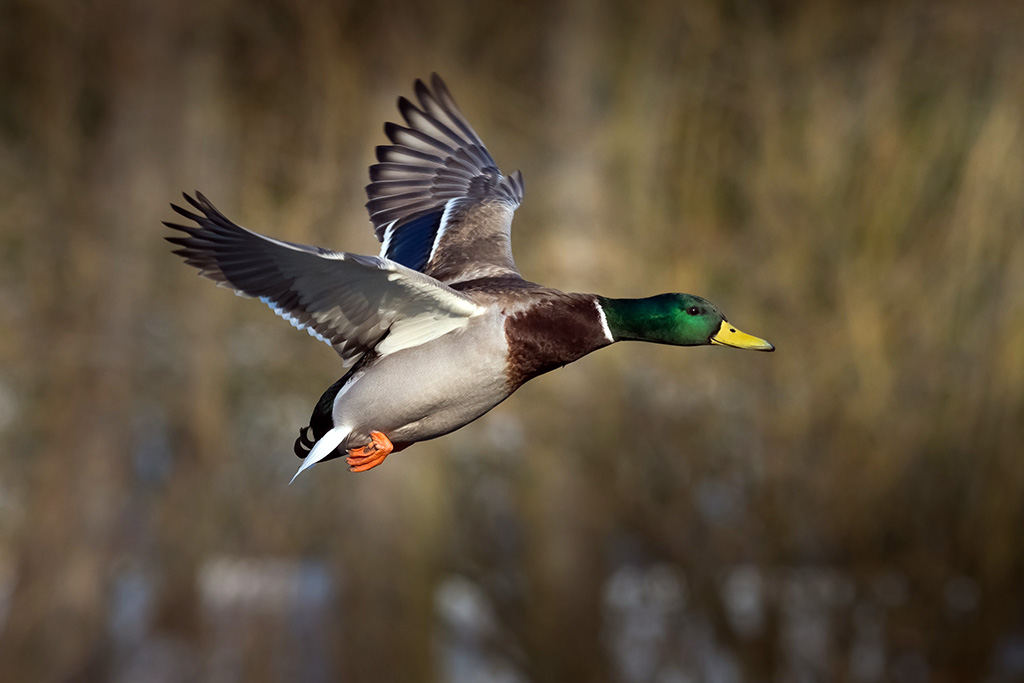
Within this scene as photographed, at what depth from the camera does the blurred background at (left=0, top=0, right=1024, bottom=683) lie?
697cm

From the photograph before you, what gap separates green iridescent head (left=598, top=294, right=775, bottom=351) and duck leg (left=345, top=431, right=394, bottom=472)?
63cm

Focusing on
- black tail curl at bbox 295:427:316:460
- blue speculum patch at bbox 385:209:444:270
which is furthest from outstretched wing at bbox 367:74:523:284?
black tail curl at bbox 295:427:316:460

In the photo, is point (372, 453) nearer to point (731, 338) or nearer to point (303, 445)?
point (303, 445)

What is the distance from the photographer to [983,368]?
6.99m

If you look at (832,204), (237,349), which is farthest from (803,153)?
(237,349)

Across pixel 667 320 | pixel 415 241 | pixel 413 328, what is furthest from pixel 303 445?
pixel 667 320

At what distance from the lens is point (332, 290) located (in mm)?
2910

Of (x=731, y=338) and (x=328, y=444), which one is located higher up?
(x=731, y=338)

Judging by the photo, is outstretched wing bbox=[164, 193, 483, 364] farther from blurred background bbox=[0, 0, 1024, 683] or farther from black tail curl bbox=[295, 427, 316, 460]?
blurred background bbox=[0, 0, 1024, 683]

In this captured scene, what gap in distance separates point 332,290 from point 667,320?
0.84 m

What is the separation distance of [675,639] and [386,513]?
6.97 ft

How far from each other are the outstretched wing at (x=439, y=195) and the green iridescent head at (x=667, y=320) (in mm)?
599

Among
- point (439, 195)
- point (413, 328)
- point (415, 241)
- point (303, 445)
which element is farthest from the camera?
point (439, 195)

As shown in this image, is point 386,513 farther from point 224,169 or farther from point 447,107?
point 447,107
